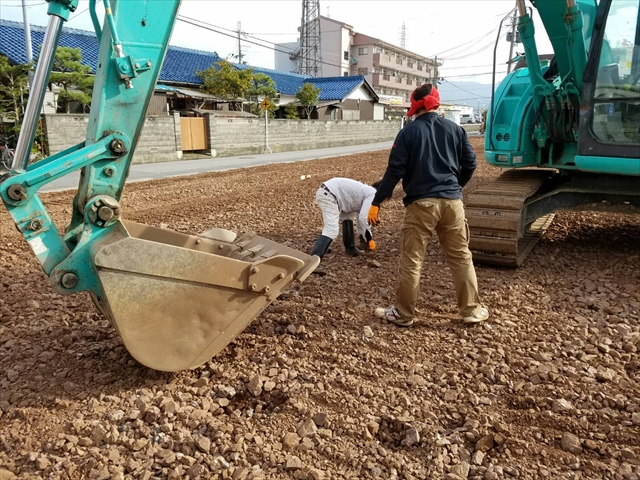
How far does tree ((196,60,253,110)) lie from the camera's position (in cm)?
2153

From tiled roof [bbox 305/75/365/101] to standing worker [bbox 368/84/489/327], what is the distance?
3006 centimetres

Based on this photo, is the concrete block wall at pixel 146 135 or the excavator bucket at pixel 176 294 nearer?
the excavator bucket at pixel 176 294

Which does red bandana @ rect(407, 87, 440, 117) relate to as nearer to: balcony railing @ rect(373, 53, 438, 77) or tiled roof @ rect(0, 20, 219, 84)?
tiled roof @ rect(0, 20, 219, 84)

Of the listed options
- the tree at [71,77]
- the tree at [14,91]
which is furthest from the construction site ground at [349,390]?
the tree at [71,77]

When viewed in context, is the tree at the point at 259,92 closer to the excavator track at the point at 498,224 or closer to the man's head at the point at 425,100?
the excavator track at the point at 498,224

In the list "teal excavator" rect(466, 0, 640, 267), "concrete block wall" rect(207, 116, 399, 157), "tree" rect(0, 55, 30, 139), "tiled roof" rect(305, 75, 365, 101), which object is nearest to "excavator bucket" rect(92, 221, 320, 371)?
"teal excavator" rect(466, 0, 640, 267)

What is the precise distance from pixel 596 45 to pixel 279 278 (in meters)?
3.58

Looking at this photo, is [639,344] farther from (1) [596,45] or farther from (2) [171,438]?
(2) [171,438]

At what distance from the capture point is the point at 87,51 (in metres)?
19.3

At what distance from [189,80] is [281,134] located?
496cm

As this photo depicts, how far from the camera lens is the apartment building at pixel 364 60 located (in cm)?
5388

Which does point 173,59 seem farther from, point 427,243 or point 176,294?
point 176,294

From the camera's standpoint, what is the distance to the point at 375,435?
98.0 inches

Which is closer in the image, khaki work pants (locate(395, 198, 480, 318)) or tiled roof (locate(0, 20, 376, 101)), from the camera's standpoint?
khaki work pants (locate(395, 198, 480, 318))
